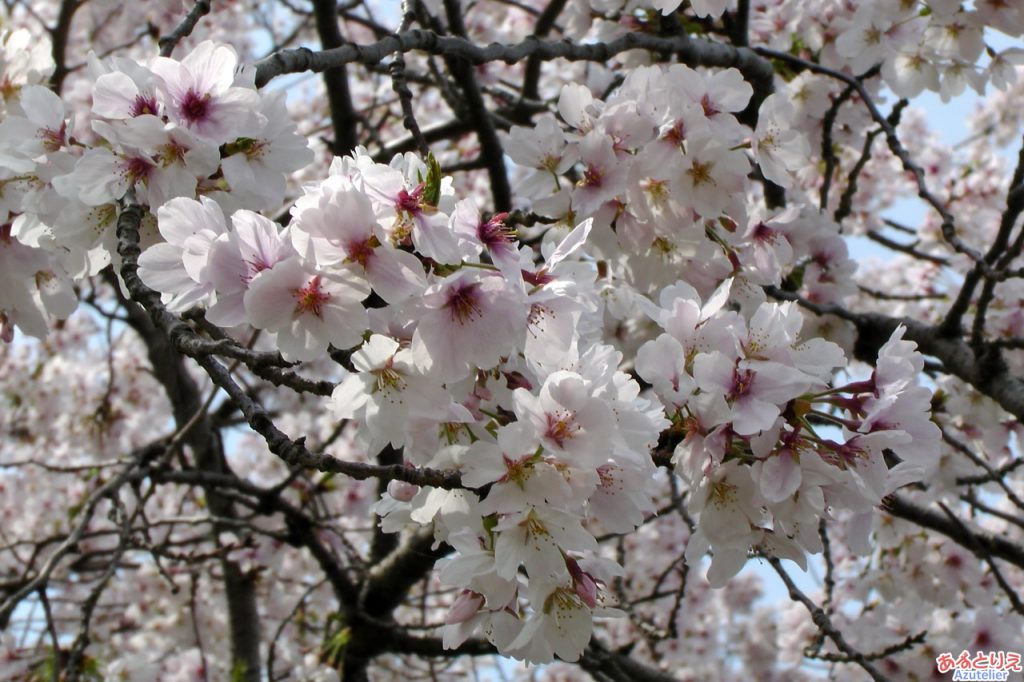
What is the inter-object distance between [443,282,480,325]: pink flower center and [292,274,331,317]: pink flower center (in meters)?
0.16

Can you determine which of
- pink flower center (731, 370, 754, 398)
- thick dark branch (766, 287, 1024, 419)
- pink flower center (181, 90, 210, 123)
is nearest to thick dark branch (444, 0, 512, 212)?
thick dark branch (766, 287, 1024, 419)

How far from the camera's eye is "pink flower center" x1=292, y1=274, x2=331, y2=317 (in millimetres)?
1168

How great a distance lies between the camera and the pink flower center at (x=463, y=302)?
116 centimetres

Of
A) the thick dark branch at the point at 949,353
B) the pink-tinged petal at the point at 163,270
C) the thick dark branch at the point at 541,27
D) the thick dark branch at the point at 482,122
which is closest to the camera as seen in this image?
the pink-tinged petal at the point at 163,270

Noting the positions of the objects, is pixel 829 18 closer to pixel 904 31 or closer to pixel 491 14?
pixel 904 31

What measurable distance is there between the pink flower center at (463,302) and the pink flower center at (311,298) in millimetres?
163

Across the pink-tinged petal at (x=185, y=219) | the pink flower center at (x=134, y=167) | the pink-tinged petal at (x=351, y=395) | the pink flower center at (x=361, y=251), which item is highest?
the pink flower center at (x=134, y=167)

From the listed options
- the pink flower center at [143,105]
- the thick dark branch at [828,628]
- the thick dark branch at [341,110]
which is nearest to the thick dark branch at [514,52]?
the pink flower center at [143,105]

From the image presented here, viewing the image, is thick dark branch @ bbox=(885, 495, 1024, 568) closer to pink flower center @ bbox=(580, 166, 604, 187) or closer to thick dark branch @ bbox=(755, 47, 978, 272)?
thick dark branch @ bbox=(755, 47, 978, 272)

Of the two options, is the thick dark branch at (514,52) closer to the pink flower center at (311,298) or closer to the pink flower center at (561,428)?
the pink flower center at (311,298)

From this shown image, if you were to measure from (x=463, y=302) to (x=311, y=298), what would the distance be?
0.20m

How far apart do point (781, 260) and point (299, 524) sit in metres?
2.20

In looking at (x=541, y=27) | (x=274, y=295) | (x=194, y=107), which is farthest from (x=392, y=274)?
(x=541, y=27)

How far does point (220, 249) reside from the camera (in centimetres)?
118
